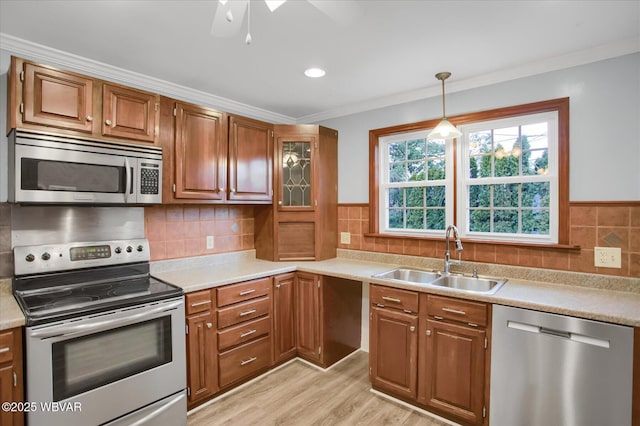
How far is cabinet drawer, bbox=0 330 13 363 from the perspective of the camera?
1519 mm

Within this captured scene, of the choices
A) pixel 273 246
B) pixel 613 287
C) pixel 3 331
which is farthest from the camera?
pixel 273 246

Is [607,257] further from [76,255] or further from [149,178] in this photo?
[76,255]

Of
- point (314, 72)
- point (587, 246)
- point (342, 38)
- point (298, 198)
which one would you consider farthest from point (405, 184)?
point (342, 38)

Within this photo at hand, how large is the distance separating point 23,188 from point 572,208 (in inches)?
127

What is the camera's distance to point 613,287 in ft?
6.77

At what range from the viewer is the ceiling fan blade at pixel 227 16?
1236 mm

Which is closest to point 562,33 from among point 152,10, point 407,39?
point 407,39

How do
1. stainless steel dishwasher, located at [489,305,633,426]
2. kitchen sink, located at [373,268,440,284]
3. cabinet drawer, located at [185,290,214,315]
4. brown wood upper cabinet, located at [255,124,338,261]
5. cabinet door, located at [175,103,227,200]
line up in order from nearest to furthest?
stainless steel dishwasher, located at [489,305,633,426]
cabinet drawer, located at [185,290,214,315]
cabinet door, located at [175,103,227,200]
kitchen sink, located at [373,268,440,284]
brown wood upper cabinet, located at [255,124,338,261]

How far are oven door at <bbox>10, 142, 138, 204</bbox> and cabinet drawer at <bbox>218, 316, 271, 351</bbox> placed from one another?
43.9 inches

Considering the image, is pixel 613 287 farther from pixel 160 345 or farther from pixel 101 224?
pixel 101 224

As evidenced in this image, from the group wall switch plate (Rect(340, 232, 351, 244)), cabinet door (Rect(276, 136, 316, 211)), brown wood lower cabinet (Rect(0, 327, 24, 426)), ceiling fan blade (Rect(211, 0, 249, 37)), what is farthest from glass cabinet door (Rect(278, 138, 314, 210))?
brown wood lower cabinet (Rect(0, 327, 24, 426))

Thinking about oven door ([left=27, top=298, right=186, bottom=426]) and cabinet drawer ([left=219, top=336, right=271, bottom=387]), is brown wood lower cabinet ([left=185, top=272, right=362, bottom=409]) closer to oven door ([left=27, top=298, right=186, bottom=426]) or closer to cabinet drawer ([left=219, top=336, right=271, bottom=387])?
cabinet drawer ([left=219, top=336, right=271, bottom=387])

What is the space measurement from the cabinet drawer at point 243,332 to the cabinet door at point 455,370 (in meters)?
1.21

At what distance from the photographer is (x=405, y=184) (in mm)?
3041
